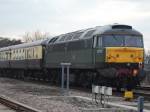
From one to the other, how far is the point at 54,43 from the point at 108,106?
18.2 metres

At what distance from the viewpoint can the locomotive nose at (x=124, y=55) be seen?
25969mm

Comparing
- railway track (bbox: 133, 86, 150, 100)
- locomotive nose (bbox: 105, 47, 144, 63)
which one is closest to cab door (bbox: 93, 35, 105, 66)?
locomotive nose (bbox: 105, 47, 144, 63)

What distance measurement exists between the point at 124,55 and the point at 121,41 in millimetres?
894

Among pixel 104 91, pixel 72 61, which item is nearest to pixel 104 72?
pixel 72 61

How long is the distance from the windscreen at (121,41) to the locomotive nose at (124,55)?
318 mm

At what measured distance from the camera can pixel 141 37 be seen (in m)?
27.3

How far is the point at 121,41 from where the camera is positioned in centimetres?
2667

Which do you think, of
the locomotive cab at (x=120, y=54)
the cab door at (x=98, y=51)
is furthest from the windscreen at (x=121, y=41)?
the cab door at (x=98, y=51)

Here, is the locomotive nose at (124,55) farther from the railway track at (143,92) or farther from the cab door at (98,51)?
the railway track at (143,92)

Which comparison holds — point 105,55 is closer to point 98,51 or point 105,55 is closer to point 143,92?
point 98,51

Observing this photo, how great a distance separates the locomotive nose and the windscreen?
318 millimetres

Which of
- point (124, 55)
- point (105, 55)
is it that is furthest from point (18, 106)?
point (124, 55)

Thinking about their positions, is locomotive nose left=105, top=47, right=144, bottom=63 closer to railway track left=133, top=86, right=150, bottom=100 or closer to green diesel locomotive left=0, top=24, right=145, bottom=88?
green diesel locomotive left=0, top=24, right=145, bottom=88

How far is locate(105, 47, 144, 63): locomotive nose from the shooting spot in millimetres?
25969
